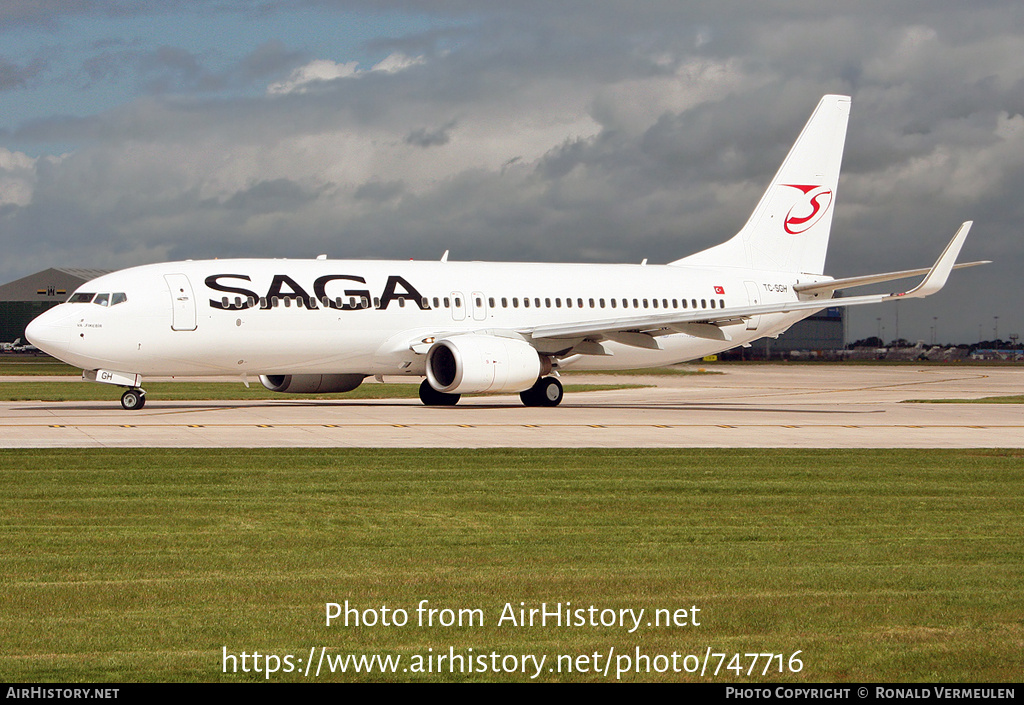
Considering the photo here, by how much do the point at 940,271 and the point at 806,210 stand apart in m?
8.83

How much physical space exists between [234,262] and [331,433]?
9.88m

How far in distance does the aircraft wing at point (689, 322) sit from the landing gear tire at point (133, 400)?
1021 centimetres

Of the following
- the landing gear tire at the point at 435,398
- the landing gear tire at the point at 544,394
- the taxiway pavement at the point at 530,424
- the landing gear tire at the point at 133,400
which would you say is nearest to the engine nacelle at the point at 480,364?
the taxiway pavement at the point at 530,424

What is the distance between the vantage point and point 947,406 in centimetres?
3503

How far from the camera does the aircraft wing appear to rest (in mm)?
31531

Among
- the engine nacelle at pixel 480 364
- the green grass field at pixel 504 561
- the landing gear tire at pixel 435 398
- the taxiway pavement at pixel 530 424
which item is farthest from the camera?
the landing gear tire at pixel 435 398

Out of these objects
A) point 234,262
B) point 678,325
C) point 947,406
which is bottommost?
point 947,406

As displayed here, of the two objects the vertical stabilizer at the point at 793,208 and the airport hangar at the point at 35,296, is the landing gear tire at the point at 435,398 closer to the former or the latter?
the vertical stabilizer at the point at 793,208

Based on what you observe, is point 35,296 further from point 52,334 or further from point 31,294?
point 52,334

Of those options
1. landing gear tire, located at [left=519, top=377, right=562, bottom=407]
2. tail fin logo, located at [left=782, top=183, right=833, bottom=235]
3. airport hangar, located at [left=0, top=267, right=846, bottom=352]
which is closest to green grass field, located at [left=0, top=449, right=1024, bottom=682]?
landing gear tire, located at [left=519, top=377, right=562, bottom=407]

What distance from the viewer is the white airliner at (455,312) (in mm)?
28922

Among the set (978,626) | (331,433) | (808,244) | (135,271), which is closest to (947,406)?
(808,244)

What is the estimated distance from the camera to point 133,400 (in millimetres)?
29641
